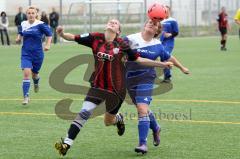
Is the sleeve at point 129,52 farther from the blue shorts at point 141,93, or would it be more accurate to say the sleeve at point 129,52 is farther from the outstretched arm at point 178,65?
the outstretched arm at point 178,65

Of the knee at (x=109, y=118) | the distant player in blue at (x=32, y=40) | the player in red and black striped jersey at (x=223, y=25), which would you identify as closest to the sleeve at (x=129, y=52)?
the knee at (x=109, y=118)

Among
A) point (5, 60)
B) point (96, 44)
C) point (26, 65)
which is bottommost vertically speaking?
point (5, 60)

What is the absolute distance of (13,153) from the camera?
8516mm

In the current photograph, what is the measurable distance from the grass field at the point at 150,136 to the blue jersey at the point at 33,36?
3.48 feet

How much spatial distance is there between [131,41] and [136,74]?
45 cm

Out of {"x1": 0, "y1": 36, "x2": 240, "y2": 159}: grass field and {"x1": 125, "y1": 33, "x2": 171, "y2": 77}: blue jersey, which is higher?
{"x1": 125, "y1": 33, "x2": 171, "y2": 77}: blue jersey

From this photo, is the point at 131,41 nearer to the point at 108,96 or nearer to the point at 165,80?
the point at 108,96

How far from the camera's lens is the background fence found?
46.6 m

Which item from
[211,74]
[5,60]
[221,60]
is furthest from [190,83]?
[5,60]

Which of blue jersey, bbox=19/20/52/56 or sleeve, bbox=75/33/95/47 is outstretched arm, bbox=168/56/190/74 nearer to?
sleeve, bbox=75/33/95/47

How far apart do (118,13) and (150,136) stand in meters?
39.2

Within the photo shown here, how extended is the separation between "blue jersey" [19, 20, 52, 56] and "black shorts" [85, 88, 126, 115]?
15.8ft

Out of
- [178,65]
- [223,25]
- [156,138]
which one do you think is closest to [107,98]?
Result: [156,138]

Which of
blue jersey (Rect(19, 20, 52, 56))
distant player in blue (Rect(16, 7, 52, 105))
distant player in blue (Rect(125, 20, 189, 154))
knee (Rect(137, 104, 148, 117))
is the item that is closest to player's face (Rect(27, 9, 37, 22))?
distant player in blue (Rect(16, 7, 52, 105))
